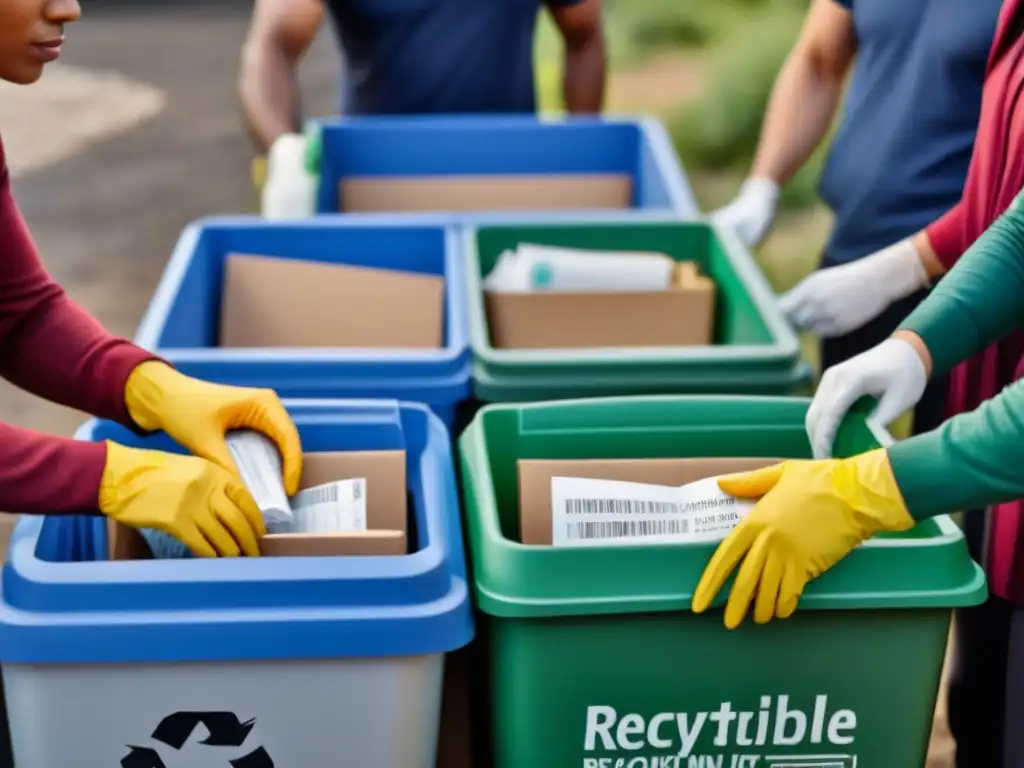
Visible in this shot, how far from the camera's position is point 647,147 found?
7.47 feet

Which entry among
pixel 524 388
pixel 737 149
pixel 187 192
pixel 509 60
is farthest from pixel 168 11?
pixel 524 388

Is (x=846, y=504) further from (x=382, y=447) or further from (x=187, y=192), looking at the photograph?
(x=187, y=192)

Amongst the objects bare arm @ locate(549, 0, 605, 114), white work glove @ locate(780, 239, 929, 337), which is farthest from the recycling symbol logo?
bare arm @ locate(549, 0, 605, 114)

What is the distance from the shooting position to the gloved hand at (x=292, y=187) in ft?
6.52

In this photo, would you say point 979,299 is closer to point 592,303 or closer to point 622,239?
point 592,303

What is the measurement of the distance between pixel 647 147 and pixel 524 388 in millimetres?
1005

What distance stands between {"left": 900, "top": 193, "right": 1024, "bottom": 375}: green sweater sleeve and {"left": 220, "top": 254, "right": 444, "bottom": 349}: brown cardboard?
2.38ft

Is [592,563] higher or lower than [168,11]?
higher

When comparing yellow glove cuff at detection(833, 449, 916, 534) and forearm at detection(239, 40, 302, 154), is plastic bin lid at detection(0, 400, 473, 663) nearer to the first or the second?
yellow glove cuff at detection(833, 449, 916, 534)

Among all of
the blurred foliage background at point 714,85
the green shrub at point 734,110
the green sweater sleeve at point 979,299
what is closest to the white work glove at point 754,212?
the green sweater sleeve at point 979,299

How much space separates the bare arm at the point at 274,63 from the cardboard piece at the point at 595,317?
2.74ft

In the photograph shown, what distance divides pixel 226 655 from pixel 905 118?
128 centimetres

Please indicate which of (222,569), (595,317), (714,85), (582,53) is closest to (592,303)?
(595,317)

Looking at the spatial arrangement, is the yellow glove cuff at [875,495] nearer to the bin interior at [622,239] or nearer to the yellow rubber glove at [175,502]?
the yellow rubber glove at [175,502]
